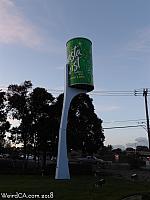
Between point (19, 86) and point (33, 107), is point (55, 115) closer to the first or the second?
point (33, 107)

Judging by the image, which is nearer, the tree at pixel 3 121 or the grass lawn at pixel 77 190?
the grass lawn at pixel 77 190

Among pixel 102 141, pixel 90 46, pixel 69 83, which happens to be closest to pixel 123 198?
pixel 69 83

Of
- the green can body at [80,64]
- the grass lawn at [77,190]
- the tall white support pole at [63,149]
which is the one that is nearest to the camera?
the grass lawn at [77,190]

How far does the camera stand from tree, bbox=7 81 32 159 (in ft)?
195

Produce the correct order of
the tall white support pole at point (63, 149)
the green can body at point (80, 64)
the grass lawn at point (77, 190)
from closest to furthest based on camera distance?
the grass lawn at point (77, 190)
the tall white support pole at point (63, 149)
the green can body at point (80, 64)

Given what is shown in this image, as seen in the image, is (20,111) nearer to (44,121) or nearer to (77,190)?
(44,121)

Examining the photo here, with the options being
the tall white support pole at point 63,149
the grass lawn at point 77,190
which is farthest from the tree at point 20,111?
the grass lawn at point 77,190

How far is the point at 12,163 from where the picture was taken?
62.1 m

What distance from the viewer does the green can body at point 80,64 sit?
150ft

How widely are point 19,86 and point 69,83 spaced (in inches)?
678

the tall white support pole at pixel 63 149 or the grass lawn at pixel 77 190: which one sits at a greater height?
the tall white support pole at pixel 63 149

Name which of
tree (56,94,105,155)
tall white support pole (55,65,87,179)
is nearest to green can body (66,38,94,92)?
tall white support pole (55,65,87,179)

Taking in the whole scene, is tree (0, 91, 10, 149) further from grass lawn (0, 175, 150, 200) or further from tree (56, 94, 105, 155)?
grass lawn (0, 175, 150, 200)

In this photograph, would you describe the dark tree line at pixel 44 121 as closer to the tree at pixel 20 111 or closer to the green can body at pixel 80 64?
the tree at pixel 20 111
